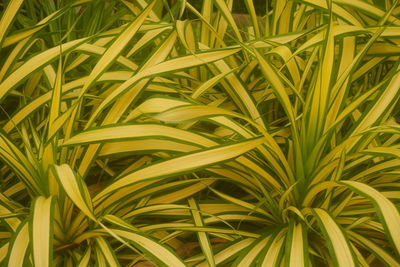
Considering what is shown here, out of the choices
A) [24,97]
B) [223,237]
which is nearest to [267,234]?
[223,237]

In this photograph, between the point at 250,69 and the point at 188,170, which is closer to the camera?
the point at 188,170

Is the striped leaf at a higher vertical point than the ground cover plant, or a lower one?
lower

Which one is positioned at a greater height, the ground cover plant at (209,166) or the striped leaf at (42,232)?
the ground cover plant at (209,166)

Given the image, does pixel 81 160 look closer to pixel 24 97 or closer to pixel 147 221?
pixel 147 221

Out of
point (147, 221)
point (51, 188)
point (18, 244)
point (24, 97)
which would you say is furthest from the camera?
point (24, 97)

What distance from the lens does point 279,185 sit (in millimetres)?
1157

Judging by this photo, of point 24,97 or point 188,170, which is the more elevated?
point 24,97

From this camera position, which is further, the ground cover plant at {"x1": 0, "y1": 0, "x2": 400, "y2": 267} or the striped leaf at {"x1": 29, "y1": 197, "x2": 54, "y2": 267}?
the ground cover plant at {"x1": 0, "y1": 0, "x2": 400, "y2": 267}

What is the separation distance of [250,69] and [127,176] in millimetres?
500


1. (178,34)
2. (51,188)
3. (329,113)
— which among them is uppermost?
(178,34)

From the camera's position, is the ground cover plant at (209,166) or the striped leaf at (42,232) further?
the ground cover plant at (209,166)

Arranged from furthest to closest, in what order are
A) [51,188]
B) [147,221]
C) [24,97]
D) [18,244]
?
[24,97] → [147,221] → [51,188] → [18,244]

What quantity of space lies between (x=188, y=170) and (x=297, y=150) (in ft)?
0.72

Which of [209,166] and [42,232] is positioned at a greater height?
[209,166]
